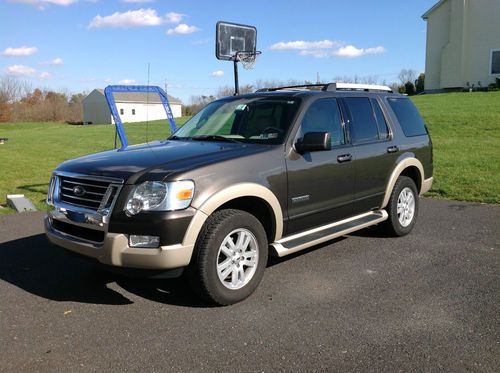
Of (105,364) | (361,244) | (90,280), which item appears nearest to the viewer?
(105,364)

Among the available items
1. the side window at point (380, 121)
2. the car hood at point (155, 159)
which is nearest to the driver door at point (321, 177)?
the car hood at point (155, 159)

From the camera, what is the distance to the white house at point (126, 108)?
238 feet

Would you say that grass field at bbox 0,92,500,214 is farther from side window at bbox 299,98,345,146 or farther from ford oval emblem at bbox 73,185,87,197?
ford oval emblem at bbox 73,185,87,197

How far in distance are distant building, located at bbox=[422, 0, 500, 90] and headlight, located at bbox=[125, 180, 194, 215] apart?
3407cm

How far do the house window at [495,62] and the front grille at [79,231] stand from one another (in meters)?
34.7

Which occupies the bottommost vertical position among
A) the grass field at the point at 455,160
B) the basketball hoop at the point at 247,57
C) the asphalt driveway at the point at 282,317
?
the asphalt driveway at the point at 282,317

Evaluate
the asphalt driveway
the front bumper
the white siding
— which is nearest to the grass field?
the asphalt driveway

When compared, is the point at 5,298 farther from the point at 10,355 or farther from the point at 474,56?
the point at 474,56

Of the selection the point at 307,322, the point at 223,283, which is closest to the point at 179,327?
the point at 223,283

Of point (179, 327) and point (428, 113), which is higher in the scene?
point (428, 113)

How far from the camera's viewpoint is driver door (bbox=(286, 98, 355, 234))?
189 inches

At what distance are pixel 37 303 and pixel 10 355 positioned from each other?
0.99 m

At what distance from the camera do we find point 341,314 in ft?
13.4

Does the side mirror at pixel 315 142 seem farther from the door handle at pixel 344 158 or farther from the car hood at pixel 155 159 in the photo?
the door handle at pixel 344 158
